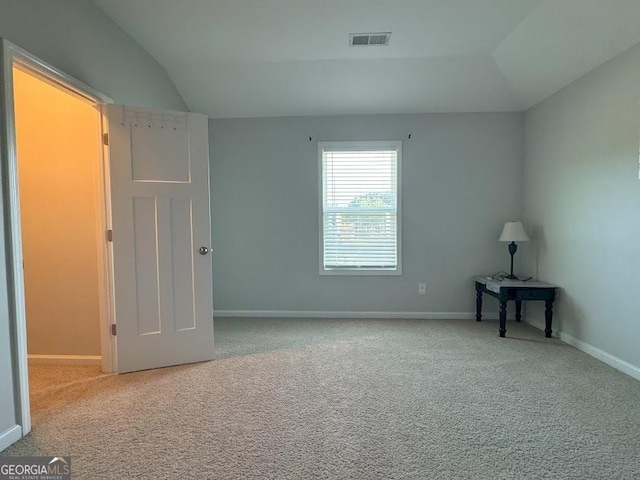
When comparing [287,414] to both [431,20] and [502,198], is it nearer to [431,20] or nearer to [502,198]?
[431,20]

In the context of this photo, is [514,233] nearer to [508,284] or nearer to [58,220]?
[508,284]

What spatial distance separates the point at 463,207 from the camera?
166 inches

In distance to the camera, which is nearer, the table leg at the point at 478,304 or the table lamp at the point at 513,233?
the table lamp at the point at 513,233

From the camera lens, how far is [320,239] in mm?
4336

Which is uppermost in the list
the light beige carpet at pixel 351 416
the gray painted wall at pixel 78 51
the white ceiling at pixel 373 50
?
the white ceiling at pixel 373 50

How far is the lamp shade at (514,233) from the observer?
12.4ft

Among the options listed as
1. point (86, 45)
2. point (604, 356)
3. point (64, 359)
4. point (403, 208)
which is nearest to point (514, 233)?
point (403, 208)

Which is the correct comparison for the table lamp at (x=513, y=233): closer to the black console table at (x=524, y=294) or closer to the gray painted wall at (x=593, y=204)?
the gray painted wall at (x=593, y=204)

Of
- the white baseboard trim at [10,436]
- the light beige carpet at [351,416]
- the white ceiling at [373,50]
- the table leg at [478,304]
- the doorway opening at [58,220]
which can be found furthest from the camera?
the table leg at [478,304]

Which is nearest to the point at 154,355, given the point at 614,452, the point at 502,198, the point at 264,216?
the point at 264,216

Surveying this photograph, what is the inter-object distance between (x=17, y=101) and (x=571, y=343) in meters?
5.23

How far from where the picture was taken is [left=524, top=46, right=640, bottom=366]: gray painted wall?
2.68 meters

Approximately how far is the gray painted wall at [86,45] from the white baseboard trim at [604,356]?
4.51m

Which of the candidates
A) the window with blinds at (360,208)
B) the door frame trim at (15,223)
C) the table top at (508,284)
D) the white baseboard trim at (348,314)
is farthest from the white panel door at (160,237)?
the table top at (508,284)
